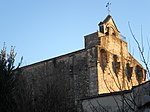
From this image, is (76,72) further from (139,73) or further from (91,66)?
(139,73)

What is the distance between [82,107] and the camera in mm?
17406

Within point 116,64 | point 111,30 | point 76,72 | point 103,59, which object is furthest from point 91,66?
point 111,30

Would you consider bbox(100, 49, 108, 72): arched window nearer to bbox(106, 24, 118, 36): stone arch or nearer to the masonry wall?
the masonry wall

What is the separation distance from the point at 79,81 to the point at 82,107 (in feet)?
33.5

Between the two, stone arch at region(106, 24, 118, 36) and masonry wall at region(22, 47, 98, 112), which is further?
stone arch at region(106, 24, 118, 36)

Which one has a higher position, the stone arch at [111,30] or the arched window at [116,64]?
the stone arch at [111,30]

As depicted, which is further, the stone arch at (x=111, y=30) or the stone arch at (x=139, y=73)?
the stone arch at (x=139, y=73)

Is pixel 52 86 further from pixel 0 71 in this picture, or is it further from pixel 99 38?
pixel 99 38

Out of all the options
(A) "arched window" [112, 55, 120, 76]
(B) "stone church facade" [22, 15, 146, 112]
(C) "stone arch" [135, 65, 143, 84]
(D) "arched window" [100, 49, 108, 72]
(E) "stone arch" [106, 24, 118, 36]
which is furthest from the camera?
(C) "stone arch" [135, 65, 143, 84]

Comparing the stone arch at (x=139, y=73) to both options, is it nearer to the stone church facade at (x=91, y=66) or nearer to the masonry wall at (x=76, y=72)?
the stone church facade at (x=91, y=66)

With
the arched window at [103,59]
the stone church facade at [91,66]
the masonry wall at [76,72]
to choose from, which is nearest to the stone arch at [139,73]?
the stone church facade at [91,66]

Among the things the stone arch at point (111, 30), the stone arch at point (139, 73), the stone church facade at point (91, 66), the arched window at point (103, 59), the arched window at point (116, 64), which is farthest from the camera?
the stone arch at point (139, 73)

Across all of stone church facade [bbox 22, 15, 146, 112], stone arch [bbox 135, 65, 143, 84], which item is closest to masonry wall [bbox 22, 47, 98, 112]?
stone church facade [bbox 22, 15, 146, 112]

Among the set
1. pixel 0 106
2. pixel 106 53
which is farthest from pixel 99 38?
pixel 0 106
